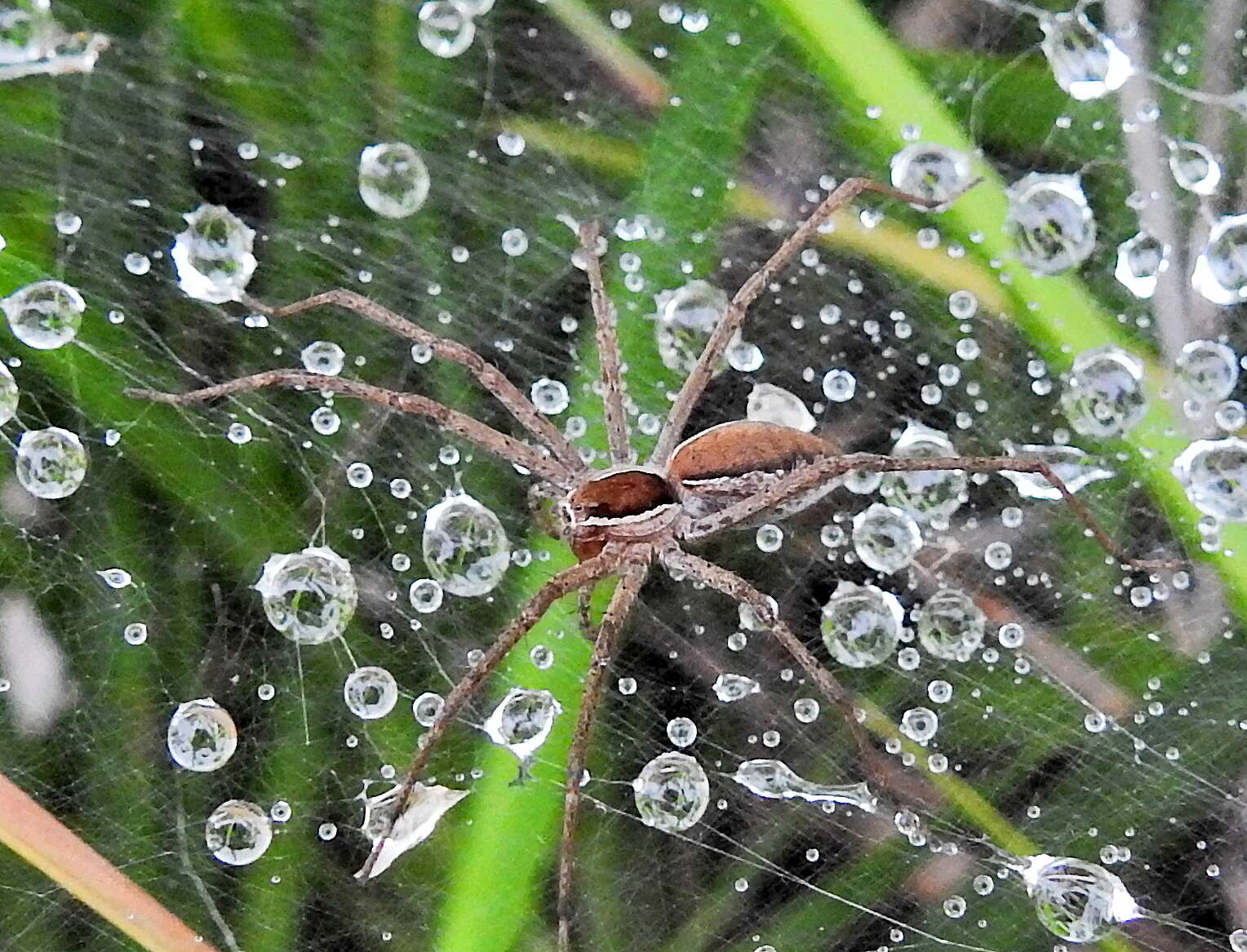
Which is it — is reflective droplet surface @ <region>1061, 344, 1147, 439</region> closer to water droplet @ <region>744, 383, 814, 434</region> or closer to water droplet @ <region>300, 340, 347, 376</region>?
water droplet @ <region>744, 383, 814, 434</region>

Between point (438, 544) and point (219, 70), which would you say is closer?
point (438, 544)

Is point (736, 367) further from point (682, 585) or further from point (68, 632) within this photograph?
point (68, 632)

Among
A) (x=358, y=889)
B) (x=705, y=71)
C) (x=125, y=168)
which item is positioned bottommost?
(x=358, y=889)

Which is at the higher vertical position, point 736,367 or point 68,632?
point 736,367

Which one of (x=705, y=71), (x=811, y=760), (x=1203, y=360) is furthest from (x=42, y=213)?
(x=1203, y=360)

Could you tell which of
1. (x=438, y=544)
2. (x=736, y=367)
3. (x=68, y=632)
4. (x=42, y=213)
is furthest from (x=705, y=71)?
(x=68, y=632)

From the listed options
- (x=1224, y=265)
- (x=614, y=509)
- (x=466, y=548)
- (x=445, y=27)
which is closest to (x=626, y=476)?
(x=614, y=509)
